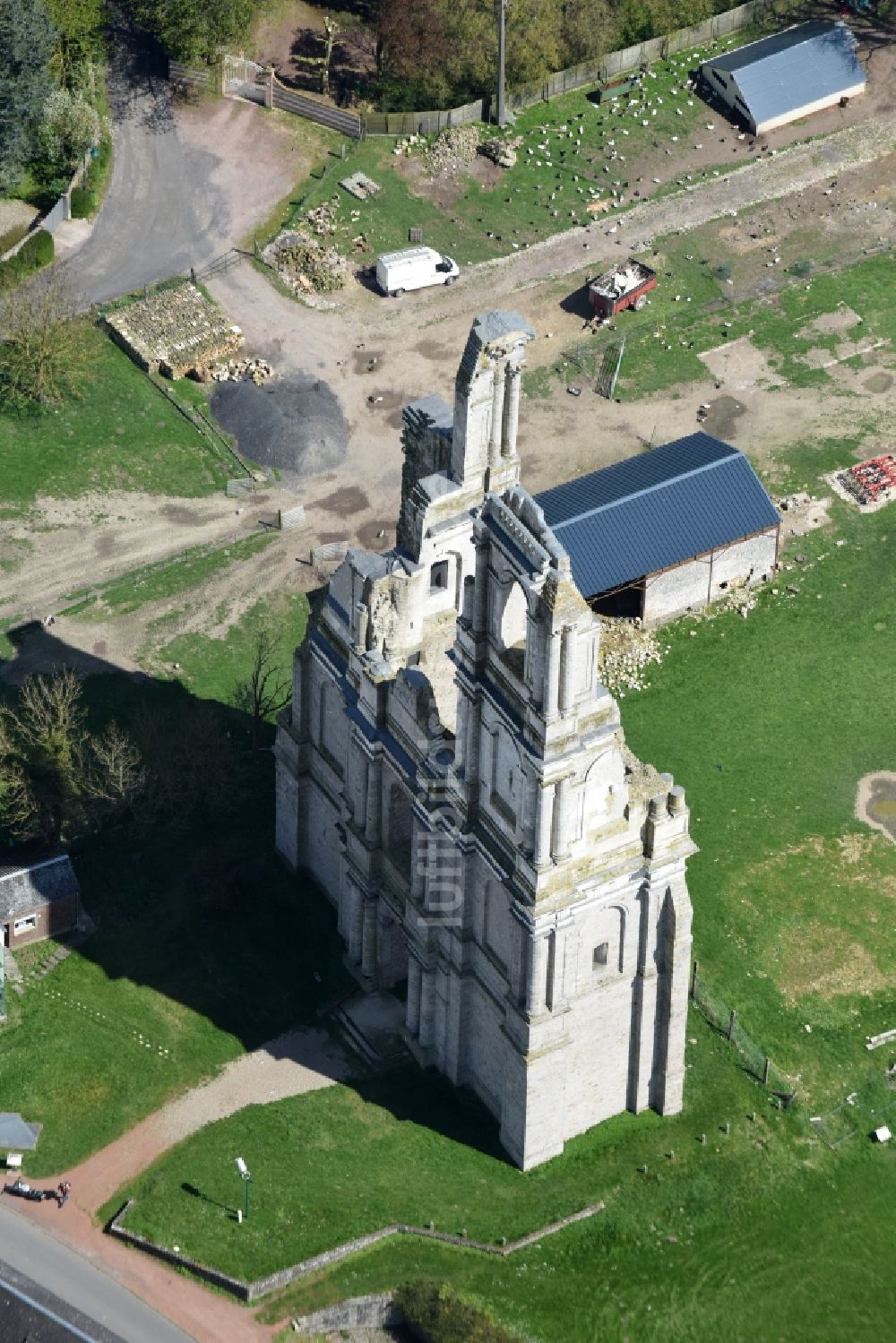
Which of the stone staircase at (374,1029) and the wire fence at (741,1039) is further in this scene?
the wire fence at (741,1039)

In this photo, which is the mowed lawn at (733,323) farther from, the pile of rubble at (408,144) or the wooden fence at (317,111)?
the wooden fence at (317,111)

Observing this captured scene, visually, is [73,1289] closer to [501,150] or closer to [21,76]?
[21,76]

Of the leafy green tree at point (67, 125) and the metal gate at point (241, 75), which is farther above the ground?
the leafy green tree at point (67, 125)

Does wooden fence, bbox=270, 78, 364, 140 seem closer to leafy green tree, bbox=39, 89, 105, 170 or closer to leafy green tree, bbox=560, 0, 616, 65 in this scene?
leafy green tree, bbox=39, 89, 105, 170

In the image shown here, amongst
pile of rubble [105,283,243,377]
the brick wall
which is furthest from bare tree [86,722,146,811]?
pile of rubble [105,283,243,377]

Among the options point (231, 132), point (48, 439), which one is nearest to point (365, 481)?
point (48, 439)

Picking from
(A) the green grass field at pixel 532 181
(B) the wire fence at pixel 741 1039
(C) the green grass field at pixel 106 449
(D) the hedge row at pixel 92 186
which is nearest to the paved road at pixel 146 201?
(D) the hedge row at pixel 92 186

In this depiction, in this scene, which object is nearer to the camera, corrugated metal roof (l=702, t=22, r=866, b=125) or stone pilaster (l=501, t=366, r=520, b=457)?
stone pilaster (l=501, t=366, r=520, b=457)
